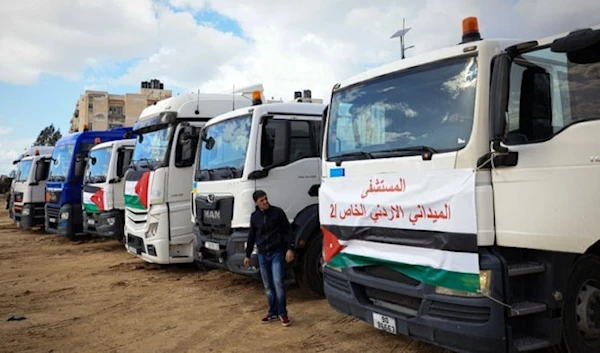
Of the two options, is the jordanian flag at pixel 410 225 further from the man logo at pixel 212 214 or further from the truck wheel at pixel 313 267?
the man logo at pixel 212 214

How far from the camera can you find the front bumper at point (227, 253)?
21.0ft

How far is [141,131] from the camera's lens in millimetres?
9016

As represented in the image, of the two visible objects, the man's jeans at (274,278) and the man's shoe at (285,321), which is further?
the man's jeans at (274,278)

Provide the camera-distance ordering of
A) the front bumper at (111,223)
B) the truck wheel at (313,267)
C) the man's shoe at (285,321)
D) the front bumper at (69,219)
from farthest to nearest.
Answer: the front bumper at (69,219) < the front bumper at (111,223) < the truck wheel at (313,267) < the man's shoe at (285,321)

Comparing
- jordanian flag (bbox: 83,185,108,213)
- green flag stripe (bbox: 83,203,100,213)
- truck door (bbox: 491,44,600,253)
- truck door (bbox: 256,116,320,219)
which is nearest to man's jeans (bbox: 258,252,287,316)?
truck door (bbox: 256,116,320,219)

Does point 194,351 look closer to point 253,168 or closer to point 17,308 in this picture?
point 253,168

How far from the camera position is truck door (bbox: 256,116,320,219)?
6.58 m

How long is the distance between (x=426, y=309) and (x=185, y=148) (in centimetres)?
560

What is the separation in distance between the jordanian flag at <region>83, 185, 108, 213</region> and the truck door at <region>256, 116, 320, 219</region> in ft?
19.8

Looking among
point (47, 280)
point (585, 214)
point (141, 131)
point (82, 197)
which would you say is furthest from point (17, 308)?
point (585, 214)

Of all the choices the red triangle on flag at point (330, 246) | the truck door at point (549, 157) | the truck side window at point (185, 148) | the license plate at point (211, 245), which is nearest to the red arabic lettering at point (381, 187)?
the red triangle on flag at point (330, 246)

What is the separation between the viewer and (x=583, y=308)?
137 inches

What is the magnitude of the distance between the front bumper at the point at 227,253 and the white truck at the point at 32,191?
417 inches

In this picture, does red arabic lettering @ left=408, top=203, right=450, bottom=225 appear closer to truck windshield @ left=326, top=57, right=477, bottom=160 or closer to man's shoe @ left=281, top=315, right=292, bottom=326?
truck windshield @ left=326, top=57, right=477, bottom=160
